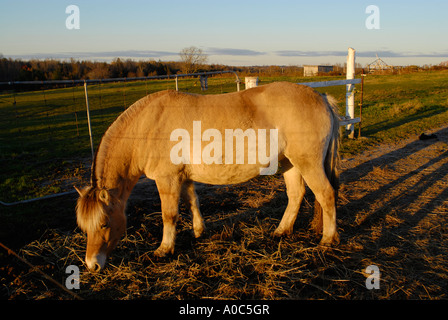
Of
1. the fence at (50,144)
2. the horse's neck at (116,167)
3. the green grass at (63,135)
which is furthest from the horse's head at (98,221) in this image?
the green grass at (63,135)

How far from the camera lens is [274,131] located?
149 inches

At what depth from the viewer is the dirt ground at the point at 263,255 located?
10.5 ft

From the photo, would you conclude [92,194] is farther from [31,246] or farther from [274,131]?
[274,131]

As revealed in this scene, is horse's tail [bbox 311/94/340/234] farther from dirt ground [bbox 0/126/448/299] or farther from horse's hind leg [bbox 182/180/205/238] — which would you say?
horse's hind leg [bbox 182/180/205/238]

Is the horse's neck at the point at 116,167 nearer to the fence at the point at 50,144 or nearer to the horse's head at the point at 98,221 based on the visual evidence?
the horse's head at the point at 98,221

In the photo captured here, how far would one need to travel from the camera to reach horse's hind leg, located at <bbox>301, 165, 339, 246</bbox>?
3.91 m

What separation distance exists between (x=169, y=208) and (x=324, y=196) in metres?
1.96

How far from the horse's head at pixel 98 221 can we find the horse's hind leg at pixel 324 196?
7.57ft

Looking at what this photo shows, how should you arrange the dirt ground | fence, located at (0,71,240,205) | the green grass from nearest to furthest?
the dirt ground
fence, located at (0,71,240,205)
the green grass

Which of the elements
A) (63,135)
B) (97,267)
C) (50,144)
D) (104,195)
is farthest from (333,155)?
(63,135)

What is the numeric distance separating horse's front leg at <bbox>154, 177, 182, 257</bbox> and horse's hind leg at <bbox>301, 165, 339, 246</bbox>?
1.62 m

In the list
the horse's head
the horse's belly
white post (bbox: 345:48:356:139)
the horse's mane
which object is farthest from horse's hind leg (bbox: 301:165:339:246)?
white post (bbox: 345:48:356:139)

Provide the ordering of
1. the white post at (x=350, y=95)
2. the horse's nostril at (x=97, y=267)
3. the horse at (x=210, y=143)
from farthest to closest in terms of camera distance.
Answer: the white post at (x=350, y=95)
the horse at (x=210, y=143)
the horse's nostril at (x=97, y=267)
